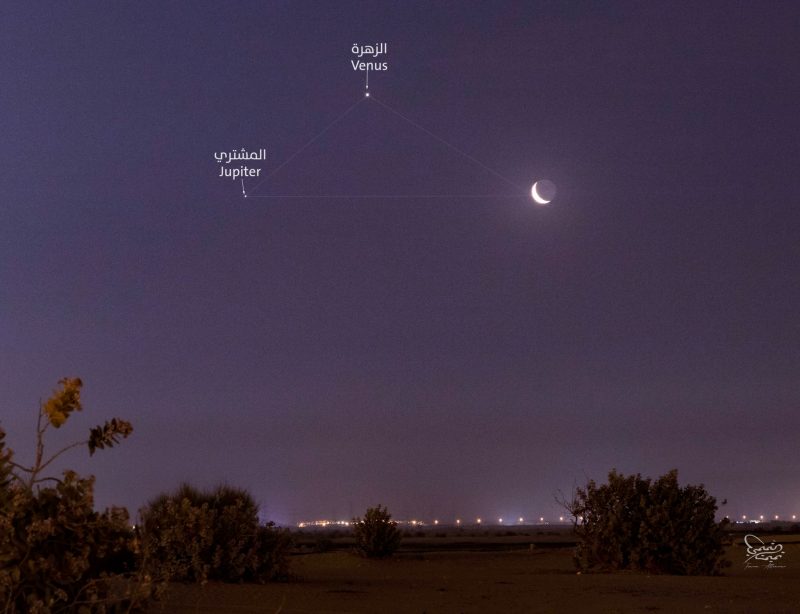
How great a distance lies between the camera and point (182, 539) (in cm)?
1911

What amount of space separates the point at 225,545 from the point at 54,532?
13132 mm

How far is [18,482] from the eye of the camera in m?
7.65

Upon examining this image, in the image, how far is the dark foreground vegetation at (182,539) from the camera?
739 cm

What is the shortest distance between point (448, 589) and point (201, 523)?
41.1 ft

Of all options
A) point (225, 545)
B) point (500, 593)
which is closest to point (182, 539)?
point (225, 545)

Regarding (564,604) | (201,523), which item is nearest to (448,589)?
(564,604)

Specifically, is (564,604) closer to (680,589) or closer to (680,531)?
(680,589)

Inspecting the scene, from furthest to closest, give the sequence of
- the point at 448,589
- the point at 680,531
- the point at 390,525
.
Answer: the point at 390,525 → the point at 680,531 → the point at 448,589

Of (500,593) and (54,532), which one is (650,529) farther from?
(54,532)

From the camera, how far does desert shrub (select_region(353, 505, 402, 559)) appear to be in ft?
109

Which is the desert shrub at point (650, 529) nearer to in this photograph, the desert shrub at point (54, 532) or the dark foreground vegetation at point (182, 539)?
the dark foreground vegetation at point (182, 539)

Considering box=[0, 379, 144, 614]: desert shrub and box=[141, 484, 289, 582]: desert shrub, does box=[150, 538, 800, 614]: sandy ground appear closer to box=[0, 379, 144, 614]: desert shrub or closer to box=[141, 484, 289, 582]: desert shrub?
box=[141, 484, 289, 582]: desert shrub

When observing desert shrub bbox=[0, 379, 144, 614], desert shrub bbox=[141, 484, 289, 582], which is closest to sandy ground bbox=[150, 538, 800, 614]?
desert shrub bbox=[141, 484, 289, 582]

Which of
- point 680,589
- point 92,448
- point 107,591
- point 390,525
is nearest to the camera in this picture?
point 92,448
